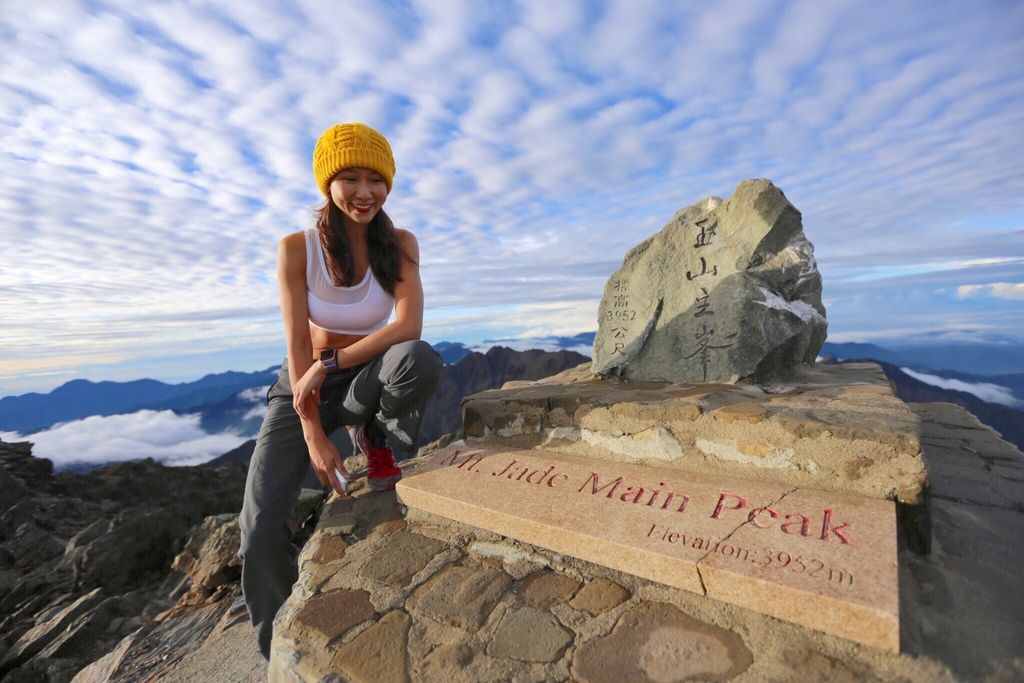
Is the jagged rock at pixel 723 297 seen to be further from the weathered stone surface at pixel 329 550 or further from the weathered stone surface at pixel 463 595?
the weathered stone surface at pixel 329 550

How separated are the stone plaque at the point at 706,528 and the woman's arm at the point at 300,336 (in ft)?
1.52

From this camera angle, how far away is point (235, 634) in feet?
11.5

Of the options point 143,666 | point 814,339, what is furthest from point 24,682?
point 814,339

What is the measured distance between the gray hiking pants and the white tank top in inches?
10.2

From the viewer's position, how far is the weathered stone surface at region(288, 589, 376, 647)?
1.97 meters

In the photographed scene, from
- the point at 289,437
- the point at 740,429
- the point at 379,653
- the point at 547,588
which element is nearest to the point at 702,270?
the point at 740,429

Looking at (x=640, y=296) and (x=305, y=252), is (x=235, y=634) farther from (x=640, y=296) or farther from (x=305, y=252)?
(x=640, y=296)

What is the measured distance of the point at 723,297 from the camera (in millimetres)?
3832

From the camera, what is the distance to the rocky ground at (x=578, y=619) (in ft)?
5.02

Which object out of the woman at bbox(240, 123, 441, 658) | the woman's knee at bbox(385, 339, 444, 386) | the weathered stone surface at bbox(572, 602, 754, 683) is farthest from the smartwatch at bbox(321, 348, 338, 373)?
the weathered stone surface at bbox(572, 602, 754, 683)

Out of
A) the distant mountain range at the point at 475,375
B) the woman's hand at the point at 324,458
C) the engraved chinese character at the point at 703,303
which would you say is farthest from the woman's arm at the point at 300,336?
the distant mountain range at the point at 475,375

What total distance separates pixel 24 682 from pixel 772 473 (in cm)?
595

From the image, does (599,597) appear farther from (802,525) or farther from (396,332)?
(396,332)

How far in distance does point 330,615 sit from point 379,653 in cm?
36
